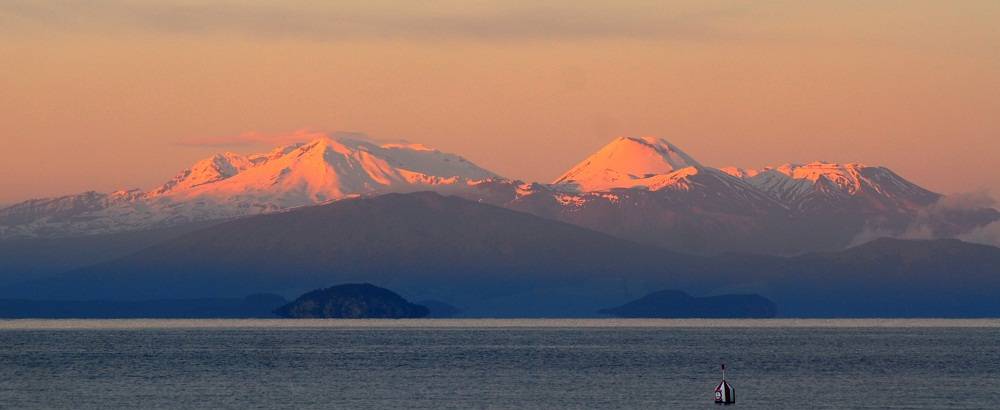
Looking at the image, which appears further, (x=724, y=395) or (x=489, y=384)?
(x=489, y=384)

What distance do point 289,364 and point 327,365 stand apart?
6.47 metres

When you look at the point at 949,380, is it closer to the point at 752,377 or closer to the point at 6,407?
the point at 752,377

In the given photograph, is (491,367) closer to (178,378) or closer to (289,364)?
(289,364)

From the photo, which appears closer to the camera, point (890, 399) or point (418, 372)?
point (890, 399)

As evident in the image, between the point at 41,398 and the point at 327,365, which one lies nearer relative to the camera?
the point at 41,398

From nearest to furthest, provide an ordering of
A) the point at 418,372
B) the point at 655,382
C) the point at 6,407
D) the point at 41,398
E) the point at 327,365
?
the point at 6,407, the point at 41,398, the point at 655,382, the point at 418,372, the point at 327,365

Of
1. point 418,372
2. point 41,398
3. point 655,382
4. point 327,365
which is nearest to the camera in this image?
point 41,398

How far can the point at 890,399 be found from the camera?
442ft

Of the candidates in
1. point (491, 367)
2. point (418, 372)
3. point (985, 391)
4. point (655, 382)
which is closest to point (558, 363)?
point (491, 367)

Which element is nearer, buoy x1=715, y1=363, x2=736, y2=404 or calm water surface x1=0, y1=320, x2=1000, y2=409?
buoy x1=715, y1=363, x2=736, y2=404

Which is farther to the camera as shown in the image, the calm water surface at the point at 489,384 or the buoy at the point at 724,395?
the calm water surface at the point at 489,384

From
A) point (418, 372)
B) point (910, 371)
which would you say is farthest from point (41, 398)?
point (910, 371)

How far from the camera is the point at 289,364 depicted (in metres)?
194

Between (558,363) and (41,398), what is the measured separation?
7220 cm
